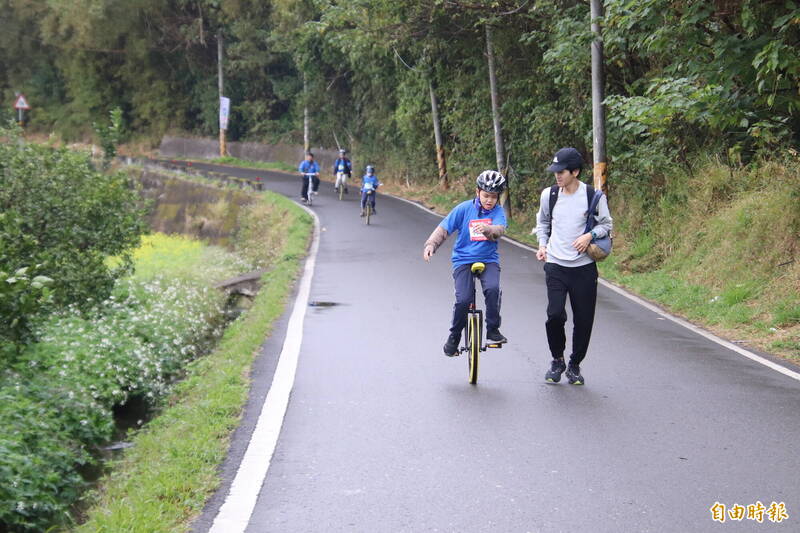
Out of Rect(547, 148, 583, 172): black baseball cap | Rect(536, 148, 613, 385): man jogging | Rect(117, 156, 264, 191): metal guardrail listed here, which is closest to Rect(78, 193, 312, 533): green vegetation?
Rect(536, 148, 613, 385): man jogging

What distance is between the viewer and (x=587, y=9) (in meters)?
19.2

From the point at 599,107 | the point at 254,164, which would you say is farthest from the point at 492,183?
the point at 254,164

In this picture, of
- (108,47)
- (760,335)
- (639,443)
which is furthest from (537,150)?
(108,47)

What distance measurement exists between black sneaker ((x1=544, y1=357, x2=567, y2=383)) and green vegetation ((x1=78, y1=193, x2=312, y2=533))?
8.70 feet

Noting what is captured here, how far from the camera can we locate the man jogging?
7906 mm

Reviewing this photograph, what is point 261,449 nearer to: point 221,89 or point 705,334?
point 705,334

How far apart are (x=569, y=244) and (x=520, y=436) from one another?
1.97 m

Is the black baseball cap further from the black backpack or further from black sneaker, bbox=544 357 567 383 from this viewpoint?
black sneaker, bbox=544 357 567 383

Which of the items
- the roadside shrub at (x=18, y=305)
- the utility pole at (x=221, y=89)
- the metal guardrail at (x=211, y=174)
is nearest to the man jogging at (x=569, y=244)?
the roadside shrub at (x=18, y=305)

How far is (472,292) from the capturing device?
8609 mm

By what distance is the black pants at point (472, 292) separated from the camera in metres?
8.49

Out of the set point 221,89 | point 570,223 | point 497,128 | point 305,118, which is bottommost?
point 570,223

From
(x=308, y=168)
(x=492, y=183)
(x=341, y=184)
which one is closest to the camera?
(x=492, y=183)

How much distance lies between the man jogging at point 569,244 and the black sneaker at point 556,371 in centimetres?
17
